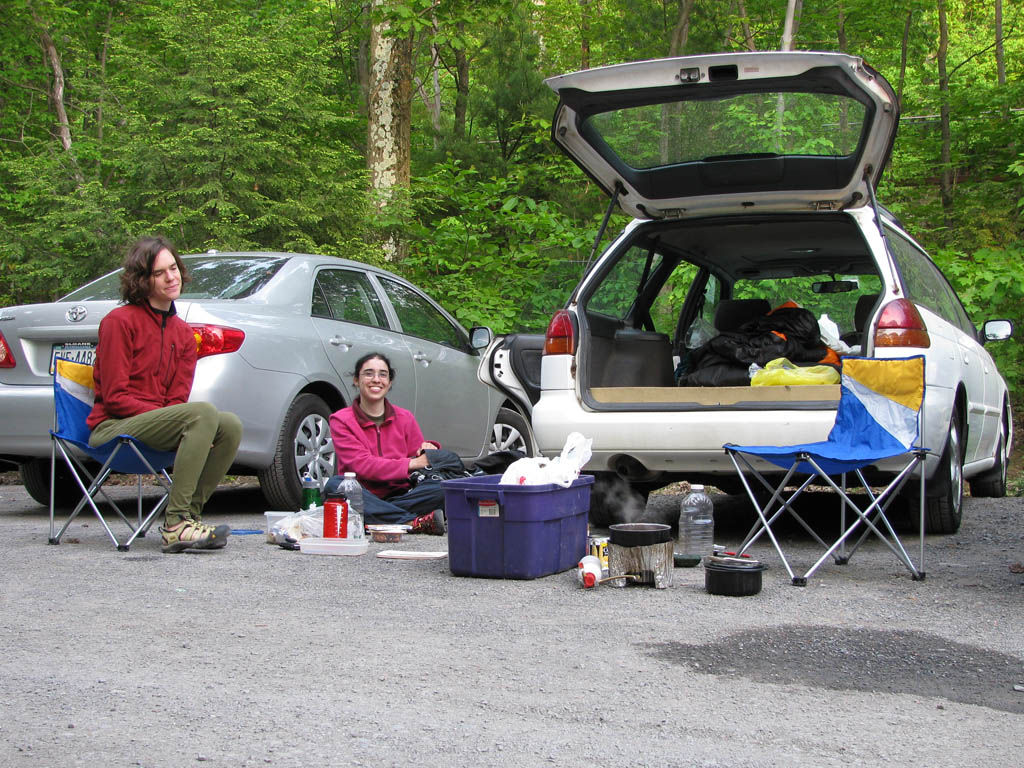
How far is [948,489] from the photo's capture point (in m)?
5.96

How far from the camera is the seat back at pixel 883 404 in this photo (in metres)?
5.18

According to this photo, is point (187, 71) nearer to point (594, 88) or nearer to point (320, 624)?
point (594, 88)

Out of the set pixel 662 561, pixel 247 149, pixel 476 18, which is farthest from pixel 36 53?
pixel 662 561

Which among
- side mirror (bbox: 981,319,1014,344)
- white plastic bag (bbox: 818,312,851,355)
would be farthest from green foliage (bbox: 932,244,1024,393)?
white plastic bag (bbox: 818,312,851,355)

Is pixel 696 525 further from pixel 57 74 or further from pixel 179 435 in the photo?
pixel 57 74

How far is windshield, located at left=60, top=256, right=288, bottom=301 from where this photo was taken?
704 cm

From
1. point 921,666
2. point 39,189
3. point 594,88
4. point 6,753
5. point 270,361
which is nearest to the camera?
point 6,753

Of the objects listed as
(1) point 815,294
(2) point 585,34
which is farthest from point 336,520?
(2) point 585,34

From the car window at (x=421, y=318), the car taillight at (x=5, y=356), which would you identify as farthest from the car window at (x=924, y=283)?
the car taillight at (x=5, y=356)

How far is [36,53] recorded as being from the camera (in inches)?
747

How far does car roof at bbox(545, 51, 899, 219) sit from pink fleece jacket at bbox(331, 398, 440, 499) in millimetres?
1769

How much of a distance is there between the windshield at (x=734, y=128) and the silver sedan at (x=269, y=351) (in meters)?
2.25

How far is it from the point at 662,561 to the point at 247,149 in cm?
681

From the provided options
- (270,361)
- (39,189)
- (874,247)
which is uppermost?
(39,189)
